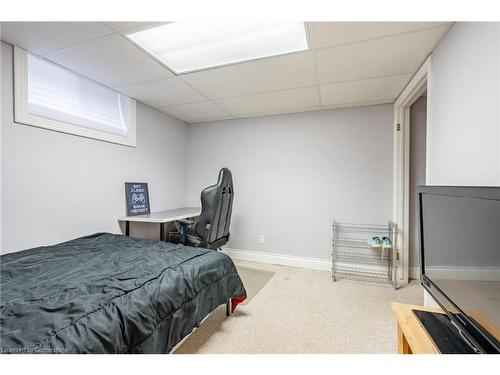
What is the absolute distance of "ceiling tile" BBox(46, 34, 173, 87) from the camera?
1620 mm

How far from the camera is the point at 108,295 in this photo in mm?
1032

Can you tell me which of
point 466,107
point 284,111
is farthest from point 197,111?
point 466,107

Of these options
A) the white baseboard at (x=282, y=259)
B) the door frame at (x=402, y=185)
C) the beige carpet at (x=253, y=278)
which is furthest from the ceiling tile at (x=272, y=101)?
the beige carpet at (x=253, y=278)

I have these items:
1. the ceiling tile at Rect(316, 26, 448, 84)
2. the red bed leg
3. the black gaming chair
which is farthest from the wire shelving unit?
the ceiling tile at Rect(316, 26, 448, 84)

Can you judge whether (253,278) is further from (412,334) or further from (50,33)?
(50,33)

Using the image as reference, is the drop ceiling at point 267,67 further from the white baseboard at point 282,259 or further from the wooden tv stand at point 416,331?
the white baseboard at point 282,259

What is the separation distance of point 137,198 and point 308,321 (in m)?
2.23

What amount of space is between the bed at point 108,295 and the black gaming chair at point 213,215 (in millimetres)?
461

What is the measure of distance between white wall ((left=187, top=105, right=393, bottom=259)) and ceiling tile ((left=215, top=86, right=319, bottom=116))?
0.29 metres

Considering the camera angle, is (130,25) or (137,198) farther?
(137,198)

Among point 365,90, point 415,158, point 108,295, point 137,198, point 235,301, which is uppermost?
point 365,90

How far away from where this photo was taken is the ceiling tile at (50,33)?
141 cm
